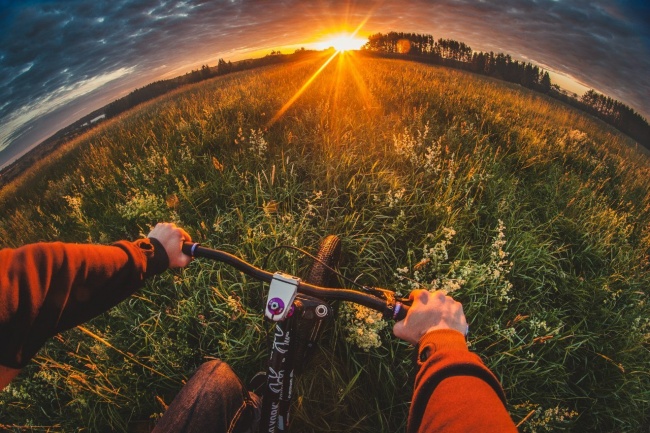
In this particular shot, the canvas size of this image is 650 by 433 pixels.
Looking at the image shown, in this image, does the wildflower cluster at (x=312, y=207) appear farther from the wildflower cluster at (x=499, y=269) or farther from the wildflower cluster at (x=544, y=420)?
the wildflower cluster at (x=544, y=420)

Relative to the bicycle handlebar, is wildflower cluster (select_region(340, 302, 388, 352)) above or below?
below

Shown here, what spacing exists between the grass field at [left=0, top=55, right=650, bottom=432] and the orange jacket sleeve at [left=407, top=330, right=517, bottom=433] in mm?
1272

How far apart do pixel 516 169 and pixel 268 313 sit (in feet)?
17.8

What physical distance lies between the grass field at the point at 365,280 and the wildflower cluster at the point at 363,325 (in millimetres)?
50

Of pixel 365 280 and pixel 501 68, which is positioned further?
pixel 501 68

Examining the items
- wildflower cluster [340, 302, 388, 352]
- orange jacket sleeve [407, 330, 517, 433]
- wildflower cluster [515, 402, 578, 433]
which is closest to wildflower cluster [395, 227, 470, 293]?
wildflower cluster [340, 302, 388, 352]

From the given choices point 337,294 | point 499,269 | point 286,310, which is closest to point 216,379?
point 286,310

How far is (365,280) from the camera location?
Result: 3143mm

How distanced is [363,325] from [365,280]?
0.82 metres

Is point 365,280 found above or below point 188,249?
below

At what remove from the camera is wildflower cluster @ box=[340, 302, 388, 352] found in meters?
2.27

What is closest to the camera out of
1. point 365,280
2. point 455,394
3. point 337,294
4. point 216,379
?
point 455,394

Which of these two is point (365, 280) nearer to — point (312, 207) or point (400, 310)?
point (312, 207)

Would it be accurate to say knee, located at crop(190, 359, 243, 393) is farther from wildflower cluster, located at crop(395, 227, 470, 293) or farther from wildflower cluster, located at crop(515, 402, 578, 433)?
wildflower cluster, located at crop(515, 402, 578, 433)
